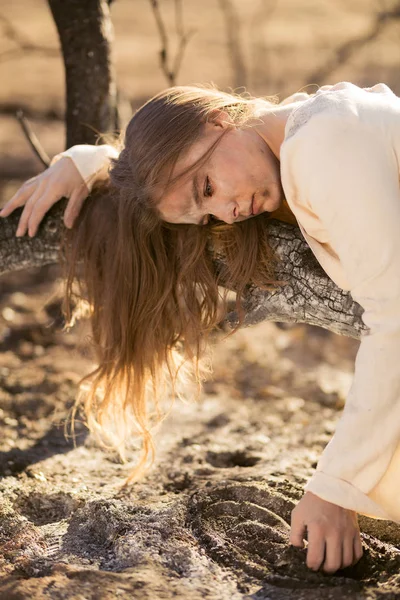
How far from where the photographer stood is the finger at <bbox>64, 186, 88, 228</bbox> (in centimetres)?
250

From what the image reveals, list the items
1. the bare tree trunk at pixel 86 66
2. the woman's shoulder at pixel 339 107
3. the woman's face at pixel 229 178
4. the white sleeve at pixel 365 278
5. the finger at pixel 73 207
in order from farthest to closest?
the bare tree trunk at pixel 86 66, the finger at pixel 73 207, the woman's face at pixel 229 178, the woman's shoulder at pixel 339 107, the white sleeve at pixel 365 278

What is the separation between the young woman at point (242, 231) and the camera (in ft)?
6.26

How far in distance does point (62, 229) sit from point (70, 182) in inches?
7.1

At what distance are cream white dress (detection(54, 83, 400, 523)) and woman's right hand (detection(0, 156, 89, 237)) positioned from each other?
32.4 inches

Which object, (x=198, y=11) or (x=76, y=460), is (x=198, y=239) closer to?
(x=76, y=460)

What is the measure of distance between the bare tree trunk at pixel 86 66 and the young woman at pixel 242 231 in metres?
0.74

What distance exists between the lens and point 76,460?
2.89m

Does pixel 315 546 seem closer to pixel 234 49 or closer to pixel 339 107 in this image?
pixel 339 107

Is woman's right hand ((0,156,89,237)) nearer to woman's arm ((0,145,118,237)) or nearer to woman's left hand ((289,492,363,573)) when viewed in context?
woman's arm ((0,145,118,237))

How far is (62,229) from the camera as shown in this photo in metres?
2.61

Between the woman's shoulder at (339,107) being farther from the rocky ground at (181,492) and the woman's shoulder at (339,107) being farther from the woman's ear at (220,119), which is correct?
the rocky ground at (181,492)

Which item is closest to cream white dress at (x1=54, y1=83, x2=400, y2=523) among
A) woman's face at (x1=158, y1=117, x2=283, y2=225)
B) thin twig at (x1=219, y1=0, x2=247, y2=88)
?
woman's face at (x1=158, y1=117, x2=283, y2=225)

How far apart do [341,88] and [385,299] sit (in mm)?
680

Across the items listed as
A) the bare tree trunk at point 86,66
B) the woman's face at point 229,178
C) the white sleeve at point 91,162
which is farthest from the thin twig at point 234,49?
the woman's face at point 229,178
